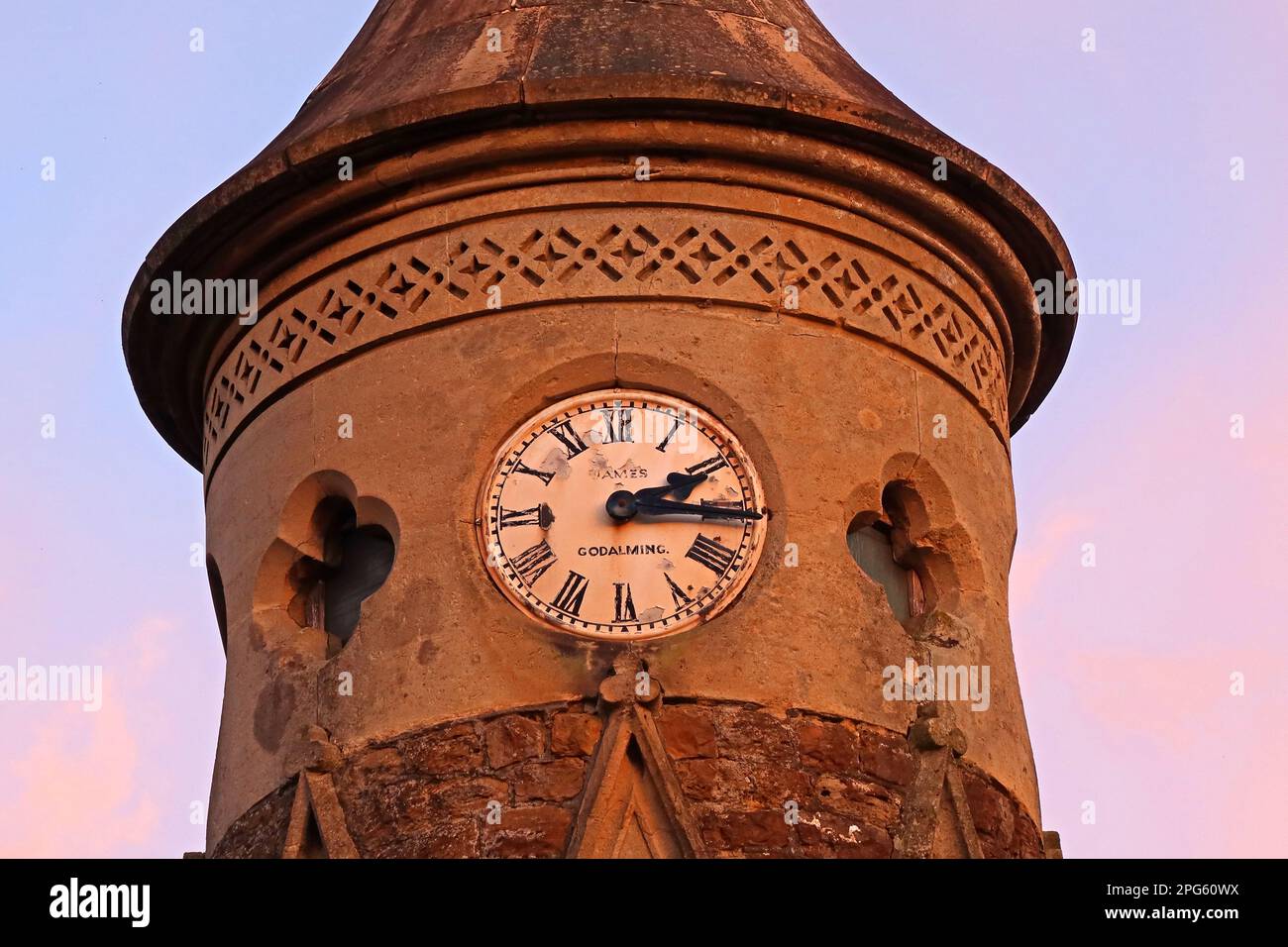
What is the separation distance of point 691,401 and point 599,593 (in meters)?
1.23

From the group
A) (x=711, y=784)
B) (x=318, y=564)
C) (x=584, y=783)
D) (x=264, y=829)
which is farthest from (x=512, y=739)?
(x=318, y=564)

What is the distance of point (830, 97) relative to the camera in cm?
2156

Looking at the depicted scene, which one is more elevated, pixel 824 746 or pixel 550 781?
pixel 824 746

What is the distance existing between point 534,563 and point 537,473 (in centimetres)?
53

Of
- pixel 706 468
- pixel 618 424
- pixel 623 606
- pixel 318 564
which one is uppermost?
pixel 618 424

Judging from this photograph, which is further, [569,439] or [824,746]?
[569,439]

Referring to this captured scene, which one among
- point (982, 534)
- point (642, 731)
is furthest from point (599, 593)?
point (982, 534)

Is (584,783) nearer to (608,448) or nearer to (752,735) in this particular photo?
(752,735)

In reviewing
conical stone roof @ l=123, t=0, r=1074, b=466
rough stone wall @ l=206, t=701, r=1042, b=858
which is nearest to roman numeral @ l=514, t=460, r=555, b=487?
rough stone wall @ l=206, t=701, r=1042, b=858

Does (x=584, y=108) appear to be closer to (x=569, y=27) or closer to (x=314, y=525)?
(x=569, y=27)

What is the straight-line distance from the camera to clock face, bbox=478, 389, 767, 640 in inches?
799

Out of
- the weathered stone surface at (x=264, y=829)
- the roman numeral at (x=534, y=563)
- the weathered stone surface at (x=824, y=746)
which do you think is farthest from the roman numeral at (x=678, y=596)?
the weathered stone surface at (x=264, y=829)

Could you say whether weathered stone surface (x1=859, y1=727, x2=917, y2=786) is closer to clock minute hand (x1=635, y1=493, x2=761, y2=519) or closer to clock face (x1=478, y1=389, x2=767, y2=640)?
clock face (x1=478, y1=389, x2=767, y2=640)

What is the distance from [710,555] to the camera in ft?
67.2
